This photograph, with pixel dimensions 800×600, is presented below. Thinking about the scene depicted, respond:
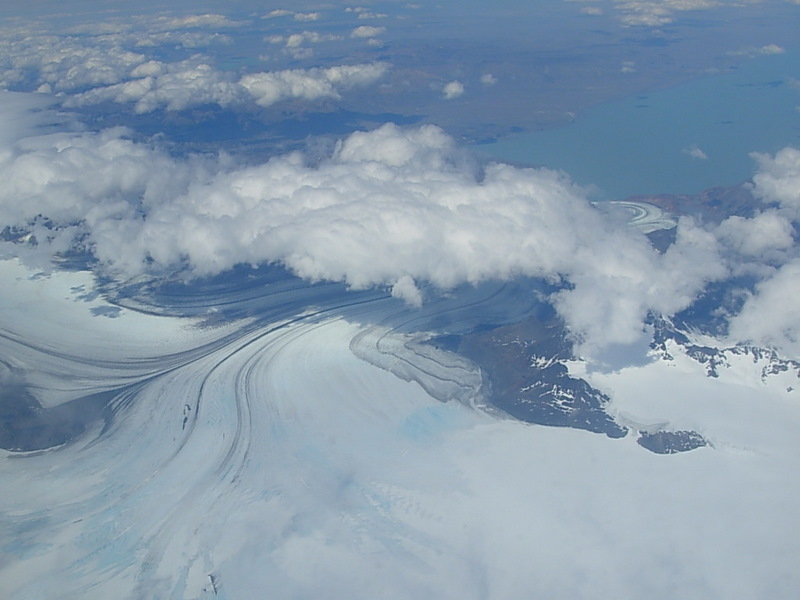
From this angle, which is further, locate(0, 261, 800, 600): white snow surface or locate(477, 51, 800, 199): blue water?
locate(477, 51, 800, 199): blue water

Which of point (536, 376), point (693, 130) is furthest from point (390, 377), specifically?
point (693, 130)

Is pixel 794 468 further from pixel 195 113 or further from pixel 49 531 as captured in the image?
pixel 195 113

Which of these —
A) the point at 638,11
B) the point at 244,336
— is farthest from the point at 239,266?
the point at 638,11

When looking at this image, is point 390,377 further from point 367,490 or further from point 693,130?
point 693,130

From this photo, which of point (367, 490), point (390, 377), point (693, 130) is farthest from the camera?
point (693, 130)

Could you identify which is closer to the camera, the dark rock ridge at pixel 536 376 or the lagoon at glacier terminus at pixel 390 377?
the lagoon at glacier terminus at pixel 390 377
